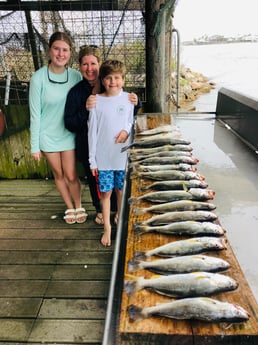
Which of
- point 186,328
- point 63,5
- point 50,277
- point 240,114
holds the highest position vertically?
point 63,5

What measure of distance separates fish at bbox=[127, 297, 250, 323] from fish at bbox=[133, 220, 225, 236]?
375 millimetres

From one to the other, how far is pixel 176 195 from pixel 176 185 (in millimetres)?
128

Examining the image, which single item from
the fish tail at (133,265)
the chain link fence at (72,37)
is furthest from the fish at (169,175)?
the chain link fence at (72,37)

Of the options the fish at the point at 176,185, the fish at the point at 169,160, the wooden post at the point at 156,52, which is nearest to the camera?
the fish at the point at 176,185

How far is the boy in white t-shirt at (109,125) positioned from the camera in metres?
2.29

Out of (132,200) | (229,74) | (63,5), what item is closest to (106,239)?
(132,200)

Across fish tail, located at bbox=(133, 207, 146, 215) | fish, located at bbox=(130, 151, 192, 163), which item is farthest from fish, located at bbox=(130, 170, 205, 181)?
fish tail, located at bbox=(133, 207, 146, 215)

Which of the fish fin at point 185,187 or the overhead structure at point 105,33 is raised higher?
the overhead structure at point 105,33

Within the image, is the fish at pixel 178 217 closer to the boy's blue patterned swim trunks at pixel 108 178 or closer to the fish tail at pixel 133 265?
the fish tail at pixel 133 265

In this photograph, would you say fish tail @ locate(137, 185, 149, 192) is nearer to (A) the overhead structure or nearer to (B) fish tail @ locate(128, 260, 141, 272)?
(B) fish tail @ locate(128, 260, 141, 272)

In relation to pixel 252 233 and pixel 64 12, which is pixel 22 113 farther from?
pixel 252 233

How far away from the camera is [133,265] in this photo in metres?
1.23

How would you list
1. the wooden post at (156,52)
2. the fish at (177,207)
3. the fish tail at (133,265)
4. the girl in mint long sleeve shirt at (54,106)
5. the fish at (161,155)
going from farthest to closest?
1. the wooden post at (156,52)
2. the girl in mint long sleeve shirt at (54,106)
3. the fish at (161,155)
4. the fish at (177,207)
5. the fish tail at (133,265)

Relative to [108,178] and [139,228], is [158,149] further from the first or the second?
[139,228]
